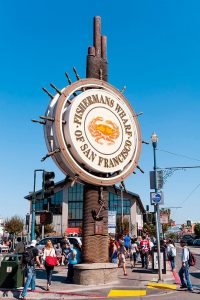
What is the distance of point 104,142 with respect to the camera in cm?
1373

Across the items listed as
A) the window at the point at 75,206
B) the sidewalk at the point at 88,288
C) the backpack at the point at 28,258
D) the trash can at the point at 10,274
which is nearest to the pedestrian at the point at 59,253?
the sidewalk at the point at 88,288

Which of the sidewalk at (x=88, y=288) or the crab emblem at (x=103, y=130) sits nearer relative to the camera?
the sidewalk at (x=88, y=288)

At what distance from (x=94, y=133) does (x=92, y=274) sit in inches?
200

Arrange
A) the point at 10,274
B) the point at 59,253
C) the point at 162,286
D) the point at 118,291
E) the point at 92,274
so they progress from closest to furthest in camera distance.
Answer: the point at 118,291
the point at 10,274
the point at 162,286
the point at 92,274
the point at 59,253

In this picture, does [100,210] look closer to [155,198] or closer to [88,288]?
[155,198]

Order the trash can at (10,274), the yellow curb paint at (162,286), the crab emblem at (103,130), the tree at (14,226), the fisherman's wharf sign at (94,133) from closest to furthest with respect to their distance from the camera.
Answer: the trash can at (10,274)
the yellow curb paint at (162,286)
the fisherman's wharf sign at (94,133)
the crab emblem at (103,130)
the tree at (14,226)

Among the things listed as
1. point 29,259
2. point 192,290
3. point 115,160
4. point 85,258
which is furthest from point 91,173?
point 192,290

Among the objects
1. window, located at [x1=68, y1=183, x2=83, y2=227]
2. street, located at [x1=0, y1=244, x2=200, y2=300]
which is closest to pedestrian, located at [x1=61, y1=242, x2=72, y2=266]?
street, located at [x1=0, y1=244, x2=200, y2=300]

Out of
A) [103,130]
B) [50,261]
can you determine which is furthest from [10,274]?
[103,130]

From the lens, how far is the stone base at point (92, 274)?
1227 centimetres

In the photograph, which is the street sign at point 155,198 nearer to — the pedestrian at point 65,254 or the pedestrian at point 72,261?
the pedestrian at point 72,261

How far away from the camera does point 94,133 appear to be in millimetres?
13562

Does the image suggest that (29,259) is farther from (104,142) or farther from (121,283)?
(104,142)

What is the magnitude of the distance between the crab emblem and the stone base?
4.51m
